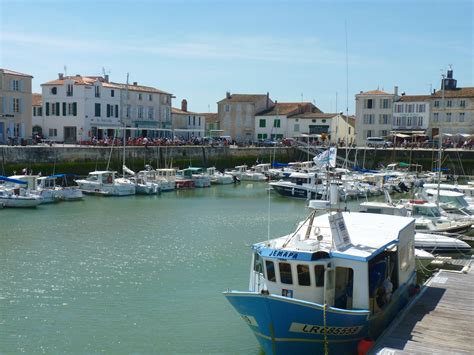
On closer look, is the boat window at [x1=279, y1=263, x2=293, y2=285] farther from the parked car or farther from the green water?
the parked car

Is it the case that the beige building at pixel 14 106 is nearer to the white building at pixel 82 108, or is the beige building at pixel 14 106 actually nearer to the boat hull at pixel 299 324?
the white building at pixel 82 108

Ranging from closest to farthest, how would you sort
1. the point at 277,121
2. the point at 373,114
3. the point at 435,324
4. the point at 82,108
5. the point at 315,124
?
the point at 435,324, the point at 82,108, the point at 373,114, the point at 315,124, the point at 277,121

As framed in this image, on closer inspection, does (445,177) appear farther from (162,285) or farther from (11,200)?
(162,285)

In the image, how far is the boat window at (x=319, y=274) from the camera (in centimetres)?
1452

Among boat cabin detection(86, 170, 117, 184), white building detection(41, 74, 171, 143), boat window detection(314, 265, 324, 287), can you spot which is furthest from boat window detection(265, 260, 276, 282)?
white building detection(41, 74, 171, 143)

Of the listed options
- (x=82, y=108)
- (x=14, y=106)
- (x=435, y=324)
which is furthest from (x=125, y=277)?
(x=82, y=108)

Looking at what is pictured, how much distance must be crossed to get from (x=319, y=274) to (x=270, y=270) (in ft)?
3.82

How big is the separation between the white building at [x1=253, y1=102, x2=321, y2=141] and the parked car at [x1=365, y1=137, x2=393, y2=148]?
1100 cm

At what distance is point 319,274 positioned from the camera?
14.6 metres

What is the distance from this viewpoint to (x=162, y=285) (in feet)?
73.2

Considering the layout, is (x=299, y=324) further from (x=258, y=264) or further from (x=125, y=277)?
(x=125, y=277)

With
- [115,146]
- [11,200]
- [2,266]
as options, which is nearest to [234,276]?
[2,266]

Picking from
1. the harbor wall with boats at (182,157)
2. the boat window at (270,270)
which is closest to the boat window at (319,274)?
the boat window at (270,270)

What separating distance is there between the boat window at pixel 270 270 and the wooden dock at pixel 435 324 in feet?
8.95
